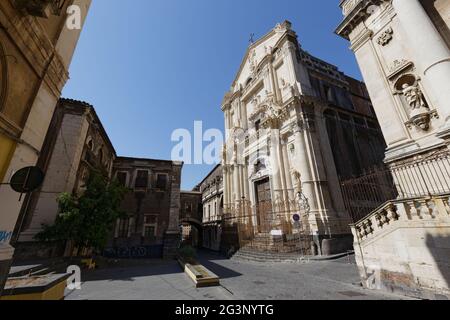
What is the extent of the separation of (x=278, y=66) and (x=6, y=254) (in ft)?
68.9

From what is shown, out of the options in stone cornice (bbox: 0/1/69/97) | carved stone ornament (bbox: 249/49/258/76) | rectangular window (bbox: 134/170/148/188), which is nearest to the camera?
stone cornice (bbox: 0/1/69/97)

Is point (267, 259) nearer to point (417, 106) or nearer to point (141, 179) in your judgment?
point (417, 106)

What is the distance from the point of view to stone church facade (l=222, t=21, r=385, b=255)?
12.8 meters

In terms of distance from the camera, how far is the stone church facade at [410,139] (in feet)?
15.9

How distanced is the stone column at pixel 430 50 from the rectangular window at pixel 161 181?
777 inches

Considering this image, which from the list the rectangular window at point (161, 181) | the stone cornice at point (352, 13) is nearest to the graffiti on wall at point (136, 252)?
the rectangular window at point (161, 181)

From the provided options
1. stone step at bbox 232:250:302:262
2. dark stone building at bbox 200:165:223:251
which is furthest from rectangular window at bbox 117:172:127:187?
stone step at bbox 232:250:302:262

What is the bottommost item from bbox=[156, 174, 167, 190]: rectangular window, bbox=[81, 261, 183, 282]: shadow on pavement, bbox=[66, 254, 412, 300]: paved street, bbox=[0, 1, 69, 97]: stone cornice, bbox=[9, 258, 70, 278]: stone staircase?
bbox=[81, 261, 183, 282]: shadow on pavement

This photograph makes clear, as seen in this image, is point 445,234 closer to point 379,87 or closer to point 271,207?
point 379,87

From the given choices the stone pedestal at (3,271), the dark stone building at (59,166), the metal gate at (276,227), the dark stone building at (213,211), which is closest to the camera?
the stone pedestal at (3,271)

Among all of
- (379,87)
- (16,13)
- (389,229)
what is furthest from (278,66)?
(16,13)

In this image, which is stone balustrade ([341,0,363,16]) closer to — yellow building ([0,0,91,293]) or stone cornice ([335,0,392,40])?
stone cornice ([335,0,392,40])

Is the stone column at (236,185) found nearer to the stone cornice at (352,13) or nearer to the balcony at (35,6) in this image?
the stone cornice at (352,13)

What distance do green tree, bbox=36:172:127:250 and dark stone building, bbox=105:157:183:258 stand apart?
18.1ft
